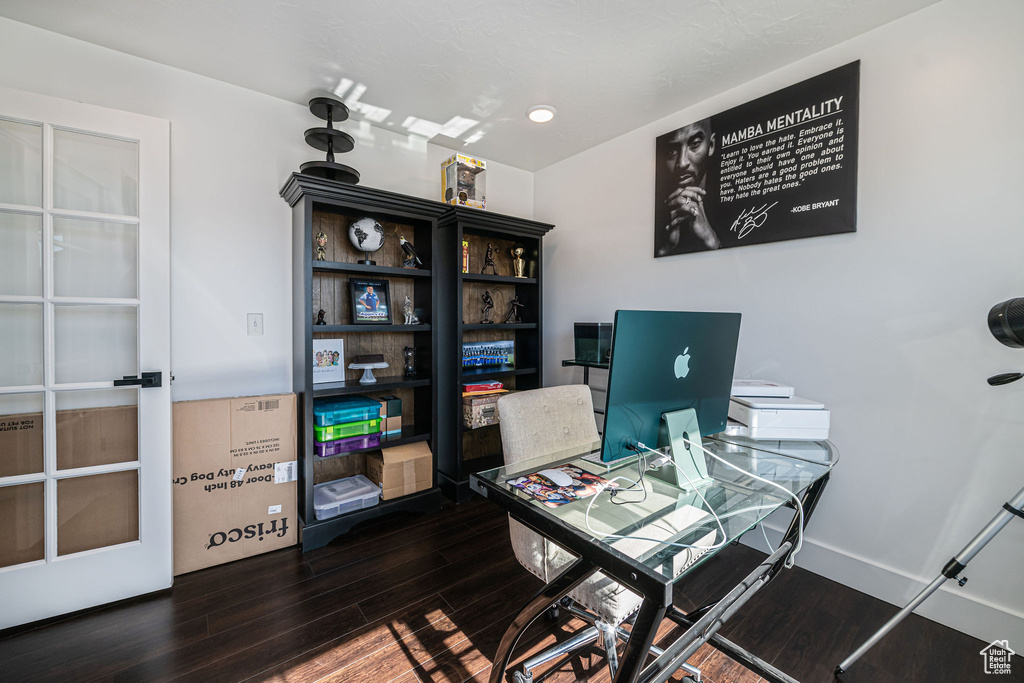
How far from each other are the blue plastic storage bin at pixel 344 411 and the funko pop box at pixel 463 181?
147 cm

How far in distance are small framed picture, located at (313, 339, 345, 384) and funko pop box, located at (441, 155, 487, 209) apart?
1.25 metres

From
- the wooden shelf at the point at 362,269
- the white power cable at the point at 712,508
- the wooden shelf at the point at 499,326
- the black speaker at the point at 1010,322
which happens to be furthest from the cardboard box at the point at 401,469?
the black speaker at the point at 1010,322

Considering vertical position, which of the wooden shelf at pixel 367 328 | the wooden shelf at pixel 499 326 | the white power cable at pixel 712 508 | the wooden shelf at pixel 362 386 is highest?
the wooden shelf at pixel 499 326

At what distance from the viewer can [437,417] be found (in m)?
2.85

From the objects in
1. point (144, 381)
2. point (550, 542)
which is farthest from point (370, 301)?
point (550, 542)

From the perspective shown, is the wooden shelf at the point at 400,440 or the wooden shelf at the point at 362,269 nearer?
the wooden shelf at the point at 362,269

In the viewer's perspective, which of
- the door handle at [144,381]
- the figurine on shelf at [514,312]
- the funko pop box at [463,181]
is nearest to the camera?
the door handle at [144,381]

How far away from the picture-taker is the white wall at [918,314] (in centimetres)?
165

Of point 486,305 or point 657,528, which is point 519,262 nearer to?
point 486,305

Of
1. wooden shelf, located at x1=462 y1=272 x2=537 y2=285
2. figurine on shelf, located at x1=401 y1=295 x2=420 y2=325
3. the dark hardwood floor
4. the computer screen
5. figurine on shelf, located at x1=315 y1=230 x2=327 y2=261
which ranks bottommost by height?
the dark hardwood floor

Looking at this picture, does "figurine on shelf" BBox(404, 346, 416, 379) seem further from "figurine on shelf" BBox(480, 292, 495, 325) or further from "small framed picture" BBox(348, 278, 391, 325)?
"figurine on shelf" BBox(480, 292, 495, 325)

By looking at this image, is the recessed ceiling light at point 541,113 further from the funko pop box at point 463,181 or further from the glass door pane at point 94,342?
the glass door pane at point 94,342

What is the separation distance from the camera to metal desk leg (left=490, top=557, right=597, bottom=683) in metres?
1.01

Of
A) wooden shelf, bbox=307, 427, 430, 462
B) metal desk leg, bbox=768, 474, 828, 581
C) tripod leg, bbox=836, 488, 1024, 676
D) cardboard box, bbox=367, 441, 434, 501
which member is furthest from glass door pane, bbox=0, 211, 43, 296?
tripod leg, bbox=836, 488, 1024, 676
